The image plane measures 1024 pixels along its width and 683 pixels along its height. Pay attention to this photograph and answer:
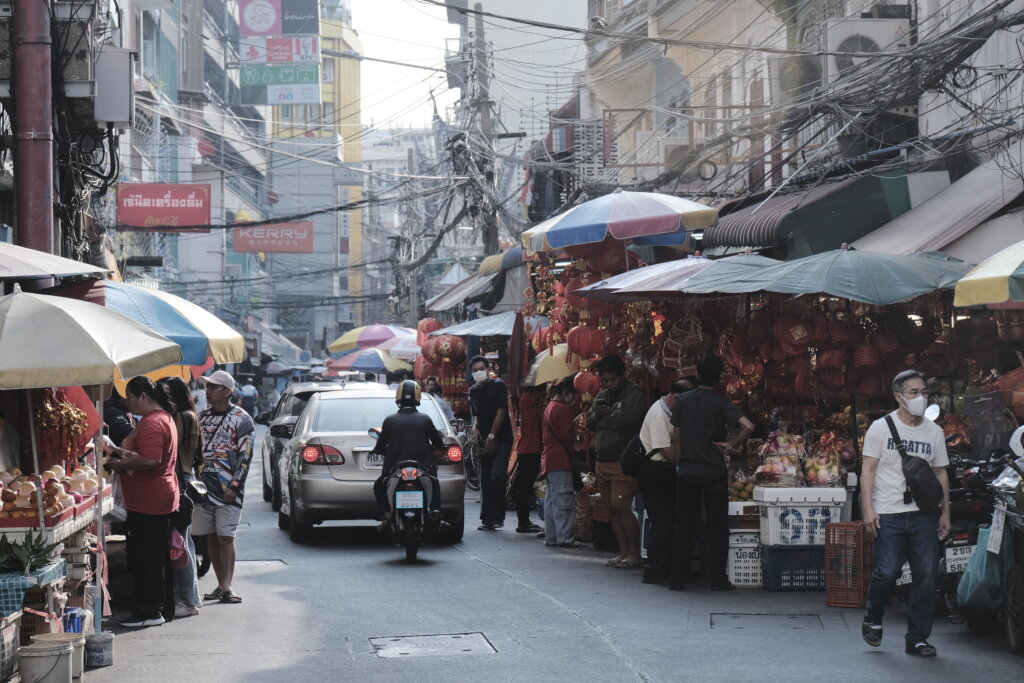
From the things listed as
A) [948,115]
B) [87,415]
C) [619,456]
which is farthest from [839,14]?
[87,415]

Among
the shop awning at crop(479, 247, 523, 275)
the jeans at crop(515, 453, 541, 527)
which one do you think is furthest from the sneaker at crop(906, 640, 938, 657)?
the shop awning at crop(479, 247, 523, 275)

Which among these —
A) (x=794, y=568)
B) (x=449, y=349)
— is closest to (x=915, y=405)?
(x=794, y=568)

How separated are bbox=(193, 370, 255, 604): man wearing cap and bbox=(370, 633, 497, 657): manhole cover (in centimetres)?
231

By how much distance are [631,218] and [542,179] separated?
1868 centimetres

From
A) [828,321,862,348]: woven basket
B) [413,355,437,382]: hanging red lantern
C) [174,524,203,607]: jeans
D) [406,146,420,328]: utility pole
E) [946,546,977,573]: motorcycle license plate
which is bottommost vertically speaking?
[174,524,203,607]: jeans

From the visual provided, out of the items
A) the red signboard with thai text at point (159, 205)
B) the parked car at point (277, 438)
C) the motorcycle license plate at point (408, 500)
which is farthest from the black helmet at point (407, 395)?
the red signboard with thai text at point (159, 205)

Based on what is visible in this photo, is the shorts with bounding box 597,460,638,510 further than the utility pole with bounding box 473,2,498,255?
No

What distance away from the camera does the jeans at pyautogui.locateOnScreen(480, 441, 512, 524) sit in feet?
53.1

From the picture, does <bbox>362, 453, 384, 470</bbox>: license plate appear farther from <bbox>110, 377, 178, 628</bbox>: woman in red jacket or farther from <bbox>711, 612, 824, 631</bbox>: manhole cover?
<bbox>711, 612, 824, 631</bbox>: manhole cover

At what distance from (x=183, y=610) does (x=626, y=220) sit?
6120 millimetres

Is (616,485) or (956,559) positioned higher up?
(616,485)

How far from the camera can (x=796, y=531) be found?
11.0m

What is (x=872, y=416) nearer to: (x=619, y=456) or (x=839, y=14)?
(x=619, y=456)

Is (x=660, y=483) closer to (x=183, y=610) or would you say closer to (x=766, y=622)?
(x=766, y=622)
